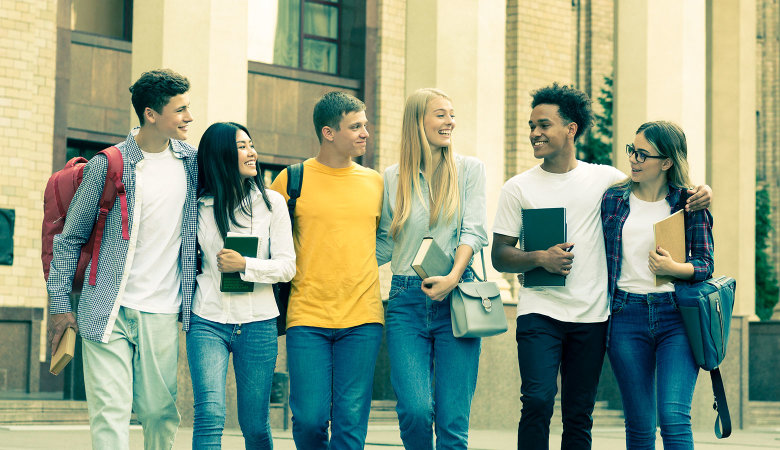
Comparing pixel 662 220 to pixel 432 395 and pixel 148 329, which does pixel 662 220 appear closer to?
pixel 432 395

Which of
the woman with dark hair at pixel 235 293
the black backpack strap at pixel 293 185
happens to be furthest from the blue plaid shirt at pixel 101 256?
the black backpack strap at pixel 293 185

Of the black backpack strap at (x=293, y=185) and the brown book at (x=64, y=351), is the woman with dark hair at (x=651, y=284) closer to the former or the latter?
the black backpack strap at (x=293, y=185)

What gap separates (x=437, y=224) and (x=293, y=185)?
2.52ft

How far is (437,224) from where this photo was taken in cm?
588

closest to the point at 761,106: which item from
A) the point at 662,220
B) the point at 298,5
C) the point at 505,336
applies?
the point at 298,5

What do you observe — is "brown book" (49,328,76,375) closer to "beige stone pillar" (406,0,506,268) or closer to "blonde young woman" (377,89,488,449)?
"blonde young woman" (377,89,488,449)

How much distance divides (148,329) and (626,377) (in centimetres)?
244

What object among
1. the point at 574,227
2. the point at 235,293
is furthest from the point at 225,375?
the point at 574,227

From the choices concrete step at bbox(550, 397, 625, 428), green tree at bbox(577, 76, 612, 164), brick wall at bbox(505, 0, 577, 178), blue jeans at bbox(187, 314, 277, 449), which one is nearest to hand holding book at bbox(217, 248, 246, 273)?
blue jeans at bbox(187, 314, 277, 449)

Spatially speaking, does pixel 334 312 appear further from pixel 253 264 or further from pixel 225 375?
pixel 225 375

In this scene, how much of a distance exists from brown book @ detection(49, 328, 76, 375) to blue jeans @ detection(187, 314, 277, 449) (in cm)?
57

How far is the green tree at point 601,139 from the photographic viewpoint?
2483 centimetres

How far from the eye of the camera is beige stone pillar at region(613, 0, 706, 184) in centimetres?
1441

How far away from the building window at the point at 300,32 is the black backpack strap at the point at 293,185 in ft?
38.3
